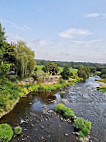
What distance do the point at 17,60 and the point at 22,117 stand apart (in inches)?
719

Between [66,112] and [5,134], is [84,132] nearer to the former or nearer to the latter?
[66,112]

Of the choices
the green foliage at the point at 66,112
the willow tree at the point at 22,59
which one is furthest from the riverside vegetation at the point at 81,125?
the willow tree at the point at 22,59

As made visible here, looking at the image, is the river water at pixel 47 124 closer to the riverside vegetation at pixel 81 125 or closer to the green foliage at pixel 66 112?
the riverside vegetation at pixel 81 125

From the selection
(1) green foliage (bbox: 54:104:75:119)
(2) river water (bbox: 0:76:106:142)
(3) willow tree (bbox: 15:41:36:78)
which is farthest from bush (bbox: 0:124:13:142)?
(3) willow tree (bbox: 15:41:36:78)

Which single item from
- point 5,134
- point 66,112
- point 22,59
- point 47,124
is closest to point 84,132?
point 66,112

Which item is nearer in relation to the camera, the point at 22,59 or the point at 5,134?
the point at 5,134

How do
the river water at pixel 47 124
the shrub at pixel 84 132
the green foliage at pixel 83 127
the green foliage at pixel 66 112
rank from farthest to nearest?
1. the green foliage at pixel 66 112
2. the green foliage at pixel 83 127
3. the shrub at pixel 84 132
4. the river water at pixel 47 124

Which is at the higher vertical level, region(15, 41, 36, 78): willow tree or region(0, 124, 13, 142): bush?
region(15, 41, 36, 78): willow tree

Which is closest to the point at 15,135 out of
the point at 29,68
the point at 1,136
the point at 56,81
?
the point at 1,136

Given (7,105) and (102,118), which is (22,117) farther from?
(102,118)

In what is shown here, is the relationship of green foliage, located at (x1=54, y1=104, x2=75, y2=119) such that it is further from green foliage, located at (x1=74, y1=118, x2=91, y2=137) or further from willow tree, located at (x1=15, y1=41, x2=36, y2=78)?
willow tree, located at (x1=15, y1=41, x2=36, y2=78)

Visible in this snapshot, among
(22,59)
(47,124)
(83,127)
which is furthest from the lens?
(22,59)

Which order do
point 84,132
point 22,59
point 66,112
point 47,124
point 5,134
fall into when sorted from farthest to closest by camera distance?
1. point 22,59
2. point 66,112
3. point 47,124
4. point 84,132
5. point 5,134

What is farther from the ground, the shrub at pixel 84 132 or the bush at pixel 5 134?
the bush at pixel 5 134
